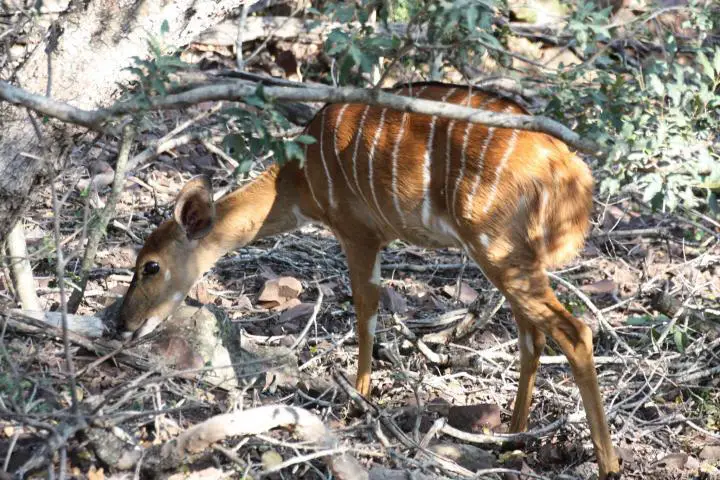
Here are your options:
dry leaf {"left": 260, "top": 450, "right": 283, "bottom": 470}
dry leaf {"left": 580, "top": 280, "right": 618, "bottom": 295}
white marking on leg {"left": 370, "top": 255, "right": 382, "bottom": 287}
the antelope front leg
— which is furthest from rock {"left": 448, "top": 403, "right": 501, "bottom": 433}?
dry leaf {"left": 580, "top": 280, "right": 618, "bottom": 295}

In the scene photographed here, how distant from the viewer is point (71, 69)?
444 cm

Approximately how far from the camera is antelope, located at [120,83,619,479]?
416 cm

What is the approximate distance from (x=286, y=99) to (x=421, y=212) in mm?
1531

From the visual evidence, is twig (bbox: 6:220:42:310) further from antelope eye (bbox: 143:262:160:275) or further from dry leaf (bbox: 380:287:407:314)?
dry leaf (bbox: 380:287:407:314)

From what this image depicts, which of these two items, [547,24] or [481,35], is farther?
[547,24]

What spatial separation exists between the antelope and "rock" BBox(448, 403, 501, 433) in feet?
0.31

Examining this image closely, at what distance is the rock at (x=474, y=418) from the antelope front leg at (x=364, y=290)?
474mm

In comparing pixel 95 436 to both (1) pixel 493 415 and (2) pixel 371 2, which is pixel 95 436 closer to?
(2) pixel 371 2

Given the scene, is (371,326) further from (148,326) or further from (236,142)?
(236,142)

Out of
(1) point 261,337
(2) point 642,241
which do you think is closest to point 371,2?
(1) point 261,337

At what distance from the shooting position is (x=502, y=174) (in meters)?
4.17

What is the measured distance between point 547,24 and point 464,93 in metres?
4.54

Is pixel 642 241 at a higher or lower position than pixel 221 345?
lower

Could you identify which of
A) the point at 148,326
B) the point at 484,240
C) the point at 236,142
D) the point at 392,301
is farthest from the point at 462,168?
the point at 148,326
